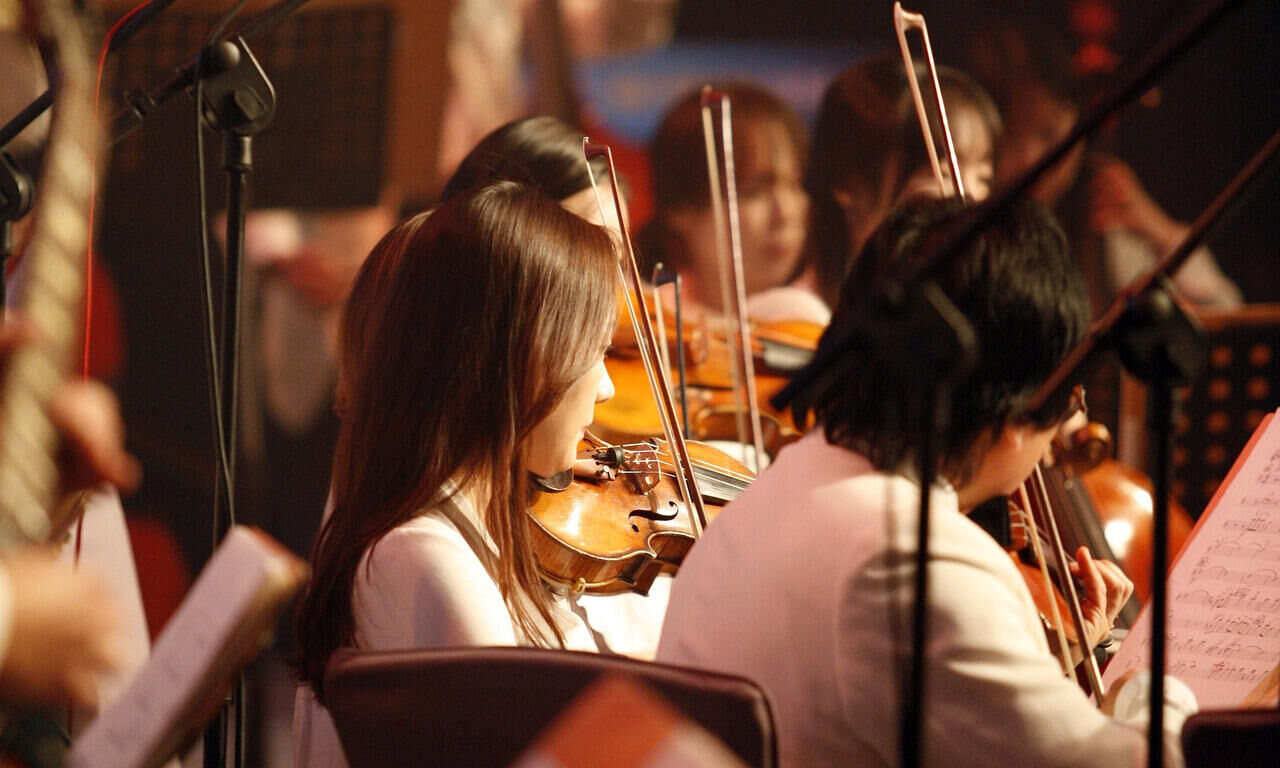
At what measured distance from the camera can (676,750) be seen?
2.44 ft

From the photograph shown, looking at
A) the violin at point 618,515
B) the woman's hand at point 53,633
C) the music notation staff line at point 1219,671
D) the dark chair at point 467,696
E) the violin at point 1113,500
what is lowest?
the violin at point 1113,500

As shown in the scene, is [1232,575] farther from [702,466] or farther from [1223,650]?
[702,466]

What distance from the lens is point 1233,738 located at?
2.73ft

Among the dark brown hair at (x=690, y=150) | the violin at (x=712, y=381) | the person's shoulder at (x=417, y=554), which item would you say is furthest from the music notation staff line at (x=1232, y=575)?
the dark brown hair at (x=690, y=150)

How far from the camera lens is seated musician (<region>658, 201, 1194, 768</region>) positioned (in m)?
0.93

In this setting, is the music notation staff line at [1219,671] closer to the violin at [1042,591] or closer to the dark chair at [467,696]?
Result: the violin at [1042,591]

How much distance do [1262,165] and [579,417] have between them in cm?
79

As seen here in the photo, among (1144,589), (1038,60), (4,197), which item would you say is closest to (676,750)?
(4,197)

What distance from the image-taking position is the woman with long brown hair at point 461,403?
131cm

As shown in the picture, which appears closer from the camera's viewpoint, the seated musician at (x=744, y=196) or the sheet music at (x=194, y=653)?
the sheet music at (x=194, y=653)

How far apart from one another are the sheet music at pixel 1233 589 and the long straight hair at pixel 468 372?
67cm

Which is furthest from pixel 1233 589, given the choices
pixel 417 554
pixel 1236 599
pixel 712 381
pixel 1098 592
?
pixel 712 381

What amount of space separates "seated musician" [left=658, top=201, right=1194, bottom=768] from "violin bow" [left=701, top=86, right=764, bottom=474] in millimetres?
616

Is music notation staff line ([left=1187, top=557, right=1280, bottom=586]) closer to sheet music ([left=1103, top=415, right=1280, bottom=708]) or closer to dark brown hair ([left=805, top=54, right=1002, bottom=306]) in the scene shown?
sheet music ([left=1103, top=415, right=1280, bottom=708])
